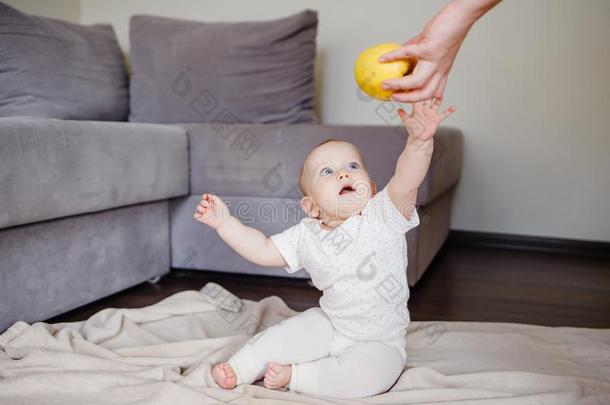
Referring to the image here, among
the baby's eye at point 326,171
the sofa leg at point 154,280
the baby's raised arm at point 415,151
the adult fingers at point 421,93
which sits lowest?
the sofa leg at point 154,280

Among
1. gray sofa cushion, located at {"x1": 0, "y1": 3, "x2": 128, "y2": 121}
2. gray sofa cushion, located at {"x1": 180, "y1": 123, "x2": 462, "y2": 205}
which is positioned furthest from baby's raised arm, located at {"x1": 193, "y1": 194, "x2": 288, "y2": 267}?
gray sofa cushion, located at {"x1": 0, "y1": 3, "x2": 128, "y2": 121}

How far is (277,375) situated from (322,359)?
0.30 ft

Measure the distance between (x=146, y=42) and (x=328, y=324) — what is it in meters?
1.75

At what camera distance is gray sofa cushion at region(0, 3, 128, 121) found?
188cm

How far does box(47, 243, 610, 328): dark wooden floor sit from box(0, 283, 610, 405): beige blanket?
0.17 metres

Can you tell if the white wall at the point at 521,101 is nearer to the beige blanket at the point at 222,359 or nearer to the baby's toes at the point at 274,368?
the beige blanket at the point at 222,359

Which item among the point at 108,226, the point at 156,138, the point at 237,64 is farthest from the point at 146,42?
the point at 108,226

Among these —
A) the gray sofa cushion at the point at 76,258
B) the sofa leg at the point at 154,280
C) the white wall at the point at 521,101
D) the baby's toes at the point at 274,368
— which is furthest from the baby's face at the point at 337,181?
the white wall at the point at 521,101

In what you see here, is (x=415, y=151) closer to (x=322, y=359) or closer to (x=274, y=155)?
(x=322, y=359)

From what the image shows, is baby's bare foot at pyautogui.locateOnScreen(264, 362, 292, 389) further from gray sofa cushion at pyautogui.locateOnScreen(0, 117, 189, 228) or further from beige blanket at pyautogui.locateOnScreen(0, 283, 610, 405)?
gray sofa cushion at pyautogui.locateOnScreen(0, 117, 189, 228)

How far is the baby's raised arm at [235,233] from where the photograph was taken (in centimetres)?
104

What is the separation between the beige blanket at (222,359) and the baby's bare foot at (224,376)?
16 mm

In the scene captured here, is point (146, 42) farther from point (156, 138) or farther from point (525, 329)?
point (525, 329)

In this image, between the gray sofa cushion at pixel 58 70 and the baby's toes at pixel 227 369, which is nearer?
the baby's toes at pixel 227 369
